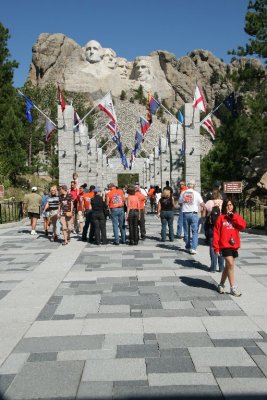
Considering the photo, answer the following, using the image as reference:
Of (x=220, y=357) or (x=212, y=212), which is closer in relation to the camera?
(x=220, y=357)

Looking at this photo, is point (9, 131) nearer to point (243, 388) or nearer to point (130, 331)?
point (130, 331)

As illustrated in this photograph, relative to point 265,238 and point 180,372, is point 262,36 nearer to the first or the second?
point 265,238

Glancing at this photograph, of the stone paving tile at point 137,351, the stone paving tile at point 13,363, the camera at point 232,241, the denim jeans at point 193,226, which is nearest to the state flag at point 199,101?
the denim jeans at point 193,226

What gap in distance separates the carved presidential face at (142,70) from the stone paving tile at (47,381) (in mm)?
156808

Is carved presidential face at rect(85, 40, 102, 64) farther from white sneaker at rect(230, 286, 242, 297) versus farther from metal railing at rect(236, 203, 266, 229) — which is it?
white sneaker at rect(230, 286, 242, 297)

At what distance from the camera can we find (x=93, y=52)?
152 m

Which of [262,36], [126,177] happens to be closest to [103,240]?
[262,36]

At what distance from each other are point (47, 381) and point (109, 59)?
515 feet

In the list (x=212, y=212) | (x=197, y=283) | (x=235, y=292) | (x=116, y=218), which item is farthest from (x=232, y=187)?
(x=235, y=292)

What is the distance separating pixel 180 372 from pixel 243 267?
5717 millimetres

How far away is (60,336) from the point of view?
5.43 meters

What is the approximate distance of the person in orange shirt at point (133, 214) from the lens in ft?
44.3

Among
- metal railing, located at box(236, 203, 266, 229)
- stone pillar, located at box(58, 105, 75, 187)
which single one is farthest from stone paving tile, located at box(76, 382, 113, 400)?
stone pillar, located at box(58, 105, 75, 187)

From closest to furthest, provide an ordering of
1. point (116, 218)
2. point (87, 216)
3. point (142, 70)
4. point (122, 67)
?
point (116, 218)
point (87, 216)
point (142, 70)
point (122, 67)
